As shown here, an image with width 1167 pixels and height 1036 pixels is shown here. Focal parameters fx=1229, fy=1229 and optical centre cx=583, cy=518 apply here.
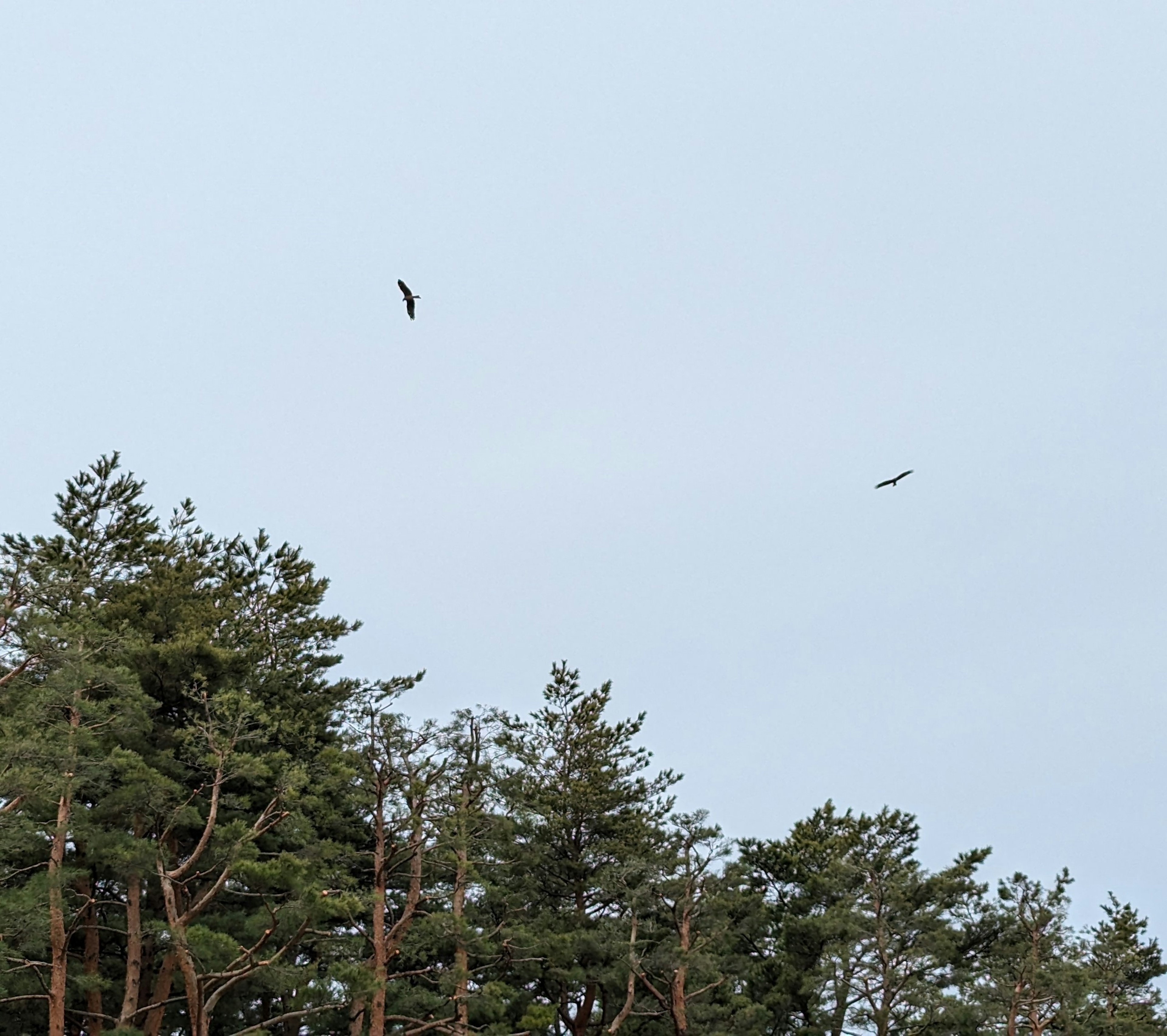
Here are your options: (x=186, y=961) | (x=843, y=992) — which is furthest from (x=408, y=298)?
(x=843, y=992)

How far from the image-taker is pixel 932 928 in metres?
31.1

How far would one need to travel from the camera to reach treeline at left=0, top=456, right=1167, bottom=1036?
74.0 ft

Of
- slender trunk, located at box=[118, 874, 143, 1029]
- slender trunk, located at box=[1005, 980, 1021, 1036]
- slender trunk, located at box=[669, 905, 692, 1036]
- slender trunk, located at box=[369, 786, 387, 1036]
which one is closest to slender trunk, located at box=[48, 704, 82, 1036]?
slender trunk, located at box=[118, 874, 143, 1029]

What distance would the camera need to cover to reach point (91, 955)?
2516cm

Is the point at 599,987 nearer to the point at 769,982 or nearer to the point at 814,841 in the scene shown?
the point at 769,982

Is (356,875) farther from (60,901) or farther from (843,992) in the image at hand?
(843,992)

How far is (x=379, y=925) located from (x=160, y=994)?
4.54 meters

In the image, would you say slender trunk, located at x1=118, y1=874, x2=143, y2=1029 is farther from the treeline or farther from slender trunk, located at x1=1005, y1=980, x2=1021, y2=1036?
slender trunk, located at x1=1005, y1=980, x2=1021, y2=1036

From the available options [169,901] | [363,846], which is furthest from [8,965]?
[363,846]

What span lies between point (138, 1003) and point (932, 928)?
62.1 feet

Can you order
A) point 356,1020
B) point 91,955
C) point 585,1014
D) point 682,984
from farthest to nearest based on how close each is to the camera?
point 585,1014 < point 682,984 < point 356,1020 < point 91,955

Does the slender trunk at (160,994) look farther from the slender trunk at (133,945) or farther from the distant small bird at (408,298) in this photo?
the distant small bird at (408,298)

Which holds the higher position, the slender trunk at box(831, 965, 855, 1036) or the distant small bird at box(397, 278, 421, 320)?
the distant small bird at box(397, 278, 421, 320)

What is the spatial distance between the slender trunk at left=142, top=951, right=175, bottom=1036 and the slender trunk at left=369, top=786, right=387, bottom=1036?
392 centimetres
